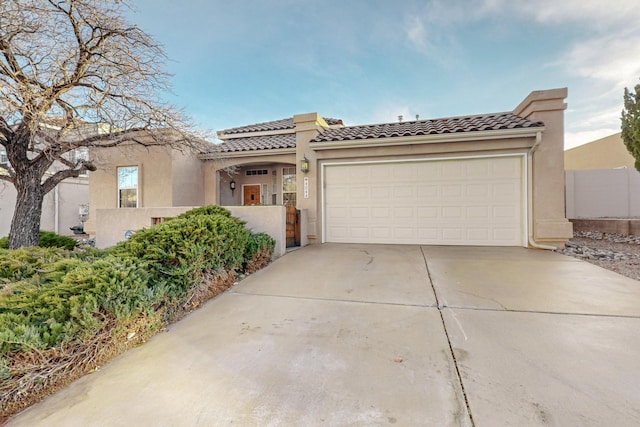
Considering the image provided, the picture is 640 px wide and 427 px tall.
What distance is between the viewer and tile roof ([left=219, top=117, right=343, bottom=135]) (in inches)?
522

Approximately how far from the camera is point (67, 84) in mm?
5664

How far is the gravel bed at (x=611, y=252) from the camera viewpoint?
5.65 m

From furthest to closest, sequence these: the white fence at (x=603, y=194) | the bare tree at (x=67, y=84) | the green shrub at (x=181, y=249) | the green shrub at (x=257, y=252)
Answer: the white fence at (x=603, y=194)
the green shrub at (x=257, y=252)
the bare tree at (x=67, y=84)
the green shrub at (x=181, y=249)

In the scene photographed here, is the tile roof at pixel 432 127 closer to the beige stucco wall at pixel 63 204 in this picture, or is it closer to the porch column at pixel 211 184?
the porch column at pixel 211 184

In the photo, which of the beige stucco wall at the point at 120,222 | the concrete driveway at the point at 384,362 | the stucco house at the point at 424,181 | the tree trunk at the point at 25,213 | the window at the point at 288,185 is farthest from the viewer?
the window at the point at 288,185

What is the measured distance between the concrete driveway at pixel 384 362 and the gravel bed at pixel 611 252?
160cm

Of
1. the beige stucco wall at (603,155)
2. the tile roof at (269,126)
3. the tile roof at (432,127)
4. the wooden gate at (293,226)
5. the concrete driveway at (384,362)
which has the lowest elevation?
the concrete driveway at (384,362)

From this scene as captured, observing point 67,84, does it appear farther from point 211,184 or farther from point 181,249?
point 211,184

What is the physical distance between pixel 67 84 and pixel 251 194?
24.6ft

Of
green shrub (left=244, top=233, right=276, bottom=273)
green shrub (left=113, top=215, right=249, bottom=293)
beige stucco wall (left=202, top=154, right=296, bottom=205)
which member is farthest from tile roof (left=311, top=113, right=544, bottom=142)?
green shrub (left=113, top=215, right=249, bottom=293)

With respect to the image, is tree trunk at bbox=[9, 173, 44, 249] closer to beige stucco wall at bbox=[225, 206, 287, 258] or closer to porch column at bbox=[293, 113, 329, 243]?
beige stucco wall at bbox=[225, 206, 287, 258]

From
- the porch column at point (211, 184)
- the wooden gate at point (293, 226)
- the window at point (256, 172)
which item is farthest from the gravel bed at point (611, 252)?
the porch column at point (211, 184)

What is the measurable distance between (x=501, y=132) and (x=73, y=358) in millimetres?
9235

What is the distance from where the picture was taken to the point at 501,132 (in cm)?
741
